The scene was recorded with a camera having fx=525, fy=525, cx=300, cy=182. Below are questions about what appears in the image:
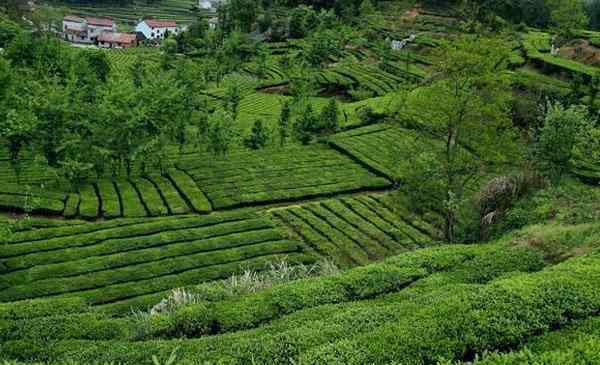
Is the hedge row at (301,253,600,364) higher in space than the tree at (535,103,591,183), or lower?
lower

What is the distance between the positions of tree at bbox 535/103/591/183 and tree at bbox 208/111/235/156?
2255 centimetres

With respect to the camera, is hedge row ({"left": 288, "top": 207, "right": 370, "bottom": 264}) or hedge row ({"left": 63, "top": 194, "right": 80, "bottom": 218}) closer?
hedge row ({"left": 288, "top": 207, "right": 370, "bottom": 264})

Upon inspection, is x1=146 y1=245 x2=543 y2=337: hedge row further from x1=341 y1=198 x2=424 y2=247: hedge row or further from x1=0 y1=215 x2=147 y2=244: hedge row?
x1=0 y1=215 x2=147 y2=244: hedge row

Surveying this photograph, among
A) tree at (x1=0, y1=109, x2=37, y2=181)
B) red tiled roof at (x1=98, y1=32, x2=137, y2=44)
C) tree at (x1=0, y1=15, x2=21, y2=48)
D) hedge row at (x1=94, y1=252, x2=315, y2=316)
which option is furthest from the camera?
red tiled roof at (x1=98, y1=32, x2=137, y2=44)

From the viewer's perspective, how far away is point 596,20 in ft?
301

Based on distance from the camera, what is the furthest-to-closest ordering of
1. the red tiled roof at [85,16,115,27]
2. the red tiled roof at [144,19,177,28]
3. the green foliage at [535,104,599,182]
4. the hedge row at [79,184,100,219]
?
the red tiled roof at [144,19,177,28], the red tiled roof at [85,16,115,27], the green foliage at [535,104,599,182], the hedge row at [79,184,100,219]

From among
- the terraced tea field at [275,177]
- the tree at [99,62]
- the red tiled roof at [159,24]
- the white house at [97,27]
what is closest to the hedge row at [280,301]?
the terraced tea field at [275,177]

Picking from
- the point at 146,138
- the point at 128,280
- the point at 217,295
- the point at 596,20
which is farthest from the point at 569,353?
the point at 596,20

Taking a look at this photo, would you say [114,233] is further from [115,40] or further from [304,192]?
[115,40]

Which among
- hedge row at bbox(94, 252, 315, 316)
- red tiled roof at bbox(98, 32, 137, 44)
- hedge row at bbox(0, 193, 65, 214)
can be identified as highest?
red tiled roof at bbox(98, 32, 137, 44)

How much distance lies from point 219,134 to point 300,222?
12.9 m

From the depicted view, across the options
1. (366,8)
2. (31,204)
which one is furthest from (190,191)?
(366,8)

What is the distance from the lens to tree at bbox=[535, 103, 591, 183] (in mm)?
30859

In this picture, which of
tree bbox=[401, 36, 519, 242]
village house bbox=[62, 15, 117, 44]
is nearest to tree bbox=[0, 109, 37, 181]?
tree bbox=[401, 36, 519, 242]
